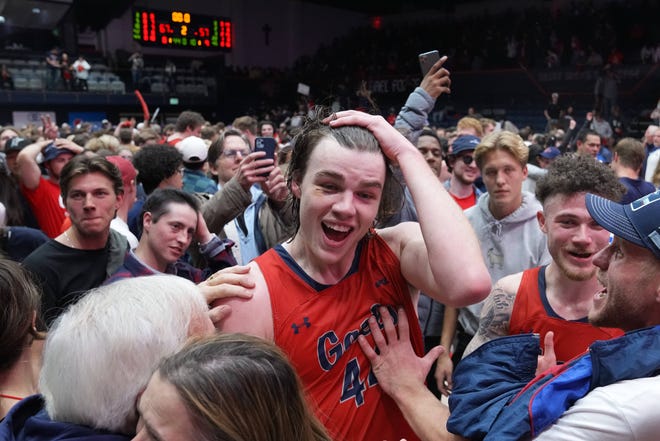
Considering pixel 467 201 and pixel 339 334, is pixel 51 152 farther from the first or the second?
pixel 339 334

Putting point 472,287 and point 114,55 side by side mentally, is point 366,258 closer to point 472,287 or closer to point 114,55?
point 472,287

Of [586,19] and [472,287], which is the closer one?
[472,287]

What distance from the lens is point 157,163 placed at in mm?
3879

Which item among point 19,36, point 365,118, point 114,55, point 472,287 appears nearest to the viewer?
point 472,287

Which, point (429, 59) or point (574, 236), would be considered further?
point (429, 59)

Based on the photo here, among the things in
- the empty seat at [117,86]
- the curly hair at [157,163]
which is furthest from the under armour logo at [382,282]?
the empty seat at [117,86]

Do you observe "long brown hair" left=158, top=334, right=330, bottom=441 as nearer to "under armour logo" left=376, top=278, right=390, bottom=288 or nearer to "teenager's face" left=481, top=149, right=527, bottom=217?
"under armour logo" left=376, top=278, right=390, bottom=288

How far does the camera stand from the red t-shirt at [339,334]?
5.05ft

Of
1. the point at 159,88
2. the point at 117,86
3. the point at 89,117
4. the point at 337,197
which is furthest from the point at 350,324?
the point at 159,88

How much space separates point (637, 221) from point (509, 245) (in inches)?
60.4

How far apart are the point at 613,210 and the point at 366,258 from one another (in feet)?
2.21

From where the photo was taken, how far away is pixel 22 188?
4.18 metres

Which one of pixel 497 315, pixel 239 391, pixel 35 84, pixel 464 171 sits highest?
pixel 35 84

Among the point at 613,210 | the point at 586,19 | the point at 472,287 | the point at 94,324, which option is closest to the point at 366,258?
the point at 472,287
